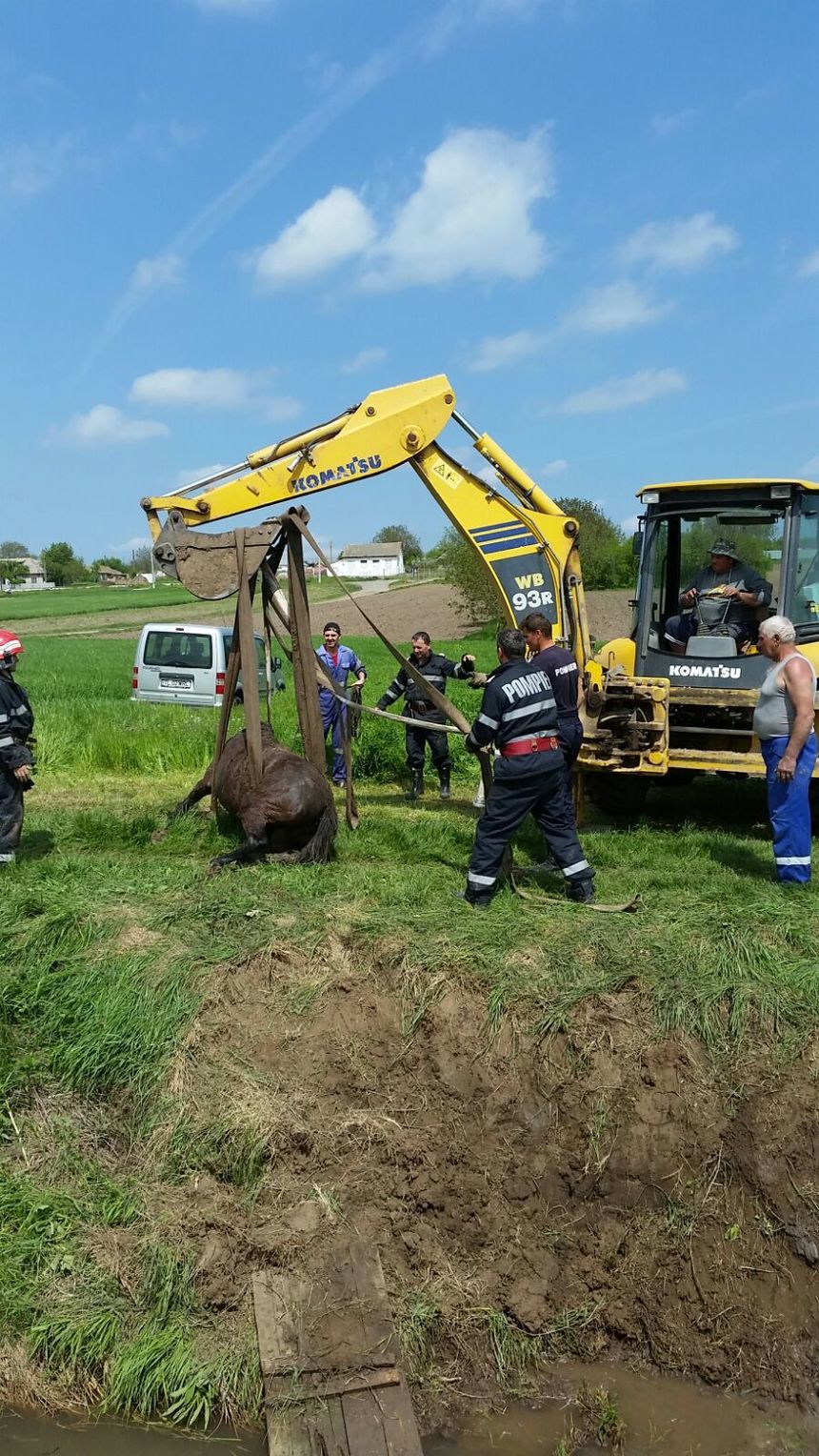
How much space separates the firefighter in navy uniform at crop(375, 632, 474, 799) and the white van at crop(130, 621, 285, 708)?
5.27 m

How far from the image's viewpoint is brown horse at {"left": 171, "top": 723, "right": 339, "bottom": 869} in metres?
7.40

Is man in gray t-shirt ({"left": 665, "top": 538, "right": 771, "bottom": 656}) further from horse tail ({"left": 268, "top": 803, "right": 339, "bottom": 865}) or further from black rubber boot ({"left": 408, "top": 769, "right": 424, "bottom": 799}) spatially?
horse tail ({"left": 268, "top": 803, "right": 339, "bottom": 865})

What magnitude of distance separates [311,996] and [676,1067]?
1.90m

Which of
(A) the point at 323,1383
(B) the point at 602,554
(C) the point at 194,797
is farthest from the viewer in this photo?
(B) the point at 602,554

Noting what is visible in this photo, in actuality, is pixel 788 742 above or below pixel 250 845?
above

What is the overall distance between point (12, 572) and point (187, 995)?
121073mm

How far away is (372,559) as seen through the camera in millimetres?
115688

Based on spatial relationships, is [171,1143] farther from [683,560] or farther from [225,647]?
[225,647]

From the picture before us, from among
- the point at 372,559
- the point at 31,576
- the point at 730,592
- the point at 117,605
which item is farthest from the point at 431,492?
the point at 31,576

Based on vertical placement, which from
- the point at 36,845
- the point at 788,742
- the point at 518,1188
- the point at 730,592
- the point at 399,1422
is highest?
the point at 730,592

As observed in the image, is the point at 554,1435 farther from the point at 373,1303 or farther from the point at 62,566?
the point at 62,566

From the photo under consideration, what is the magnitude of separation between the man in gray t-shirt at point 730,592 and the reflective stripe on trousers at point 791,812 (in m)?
1.98

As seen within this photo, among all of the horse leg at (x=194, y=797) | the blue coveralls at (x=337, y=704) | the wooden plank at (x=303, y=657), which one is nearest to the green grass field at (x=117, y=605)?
the blue coveralls at (x=337, y=704)

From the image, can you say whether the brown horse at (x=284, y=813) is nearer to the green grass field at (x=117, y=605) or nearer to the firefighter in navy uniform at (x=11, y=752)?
the firefighter in navy uniform at (x=11, y=752)
